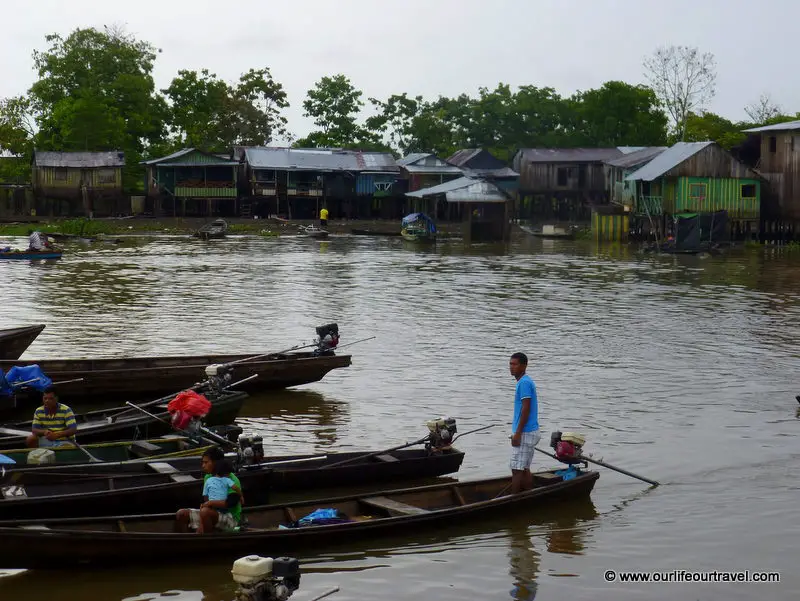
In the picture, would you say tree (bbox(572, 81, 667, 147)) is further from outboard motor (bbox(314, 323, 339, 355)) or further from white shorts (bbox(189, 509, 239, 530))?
white shorts (bbox(189, 509, 239, 530))

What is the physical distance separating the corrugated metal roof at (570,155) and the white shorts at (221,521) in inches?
2326

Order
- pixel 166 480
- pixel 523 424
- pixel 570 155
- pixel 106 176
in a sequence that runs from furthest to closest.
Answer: pixel 570 155 < pixel 106 176 < pixel 166 480 < pixel 523 424

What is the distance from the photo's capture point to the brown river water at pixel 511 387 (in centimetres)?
1002

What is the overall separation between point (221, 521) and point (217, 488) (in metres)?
0.31

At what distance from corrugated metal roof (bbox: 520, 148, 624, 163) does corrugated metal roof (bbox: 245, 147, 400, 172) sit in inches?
348

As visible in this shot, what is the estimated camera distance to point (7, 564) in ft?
29.6

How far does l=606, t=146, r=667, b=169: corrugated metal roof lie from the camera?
2270 inches

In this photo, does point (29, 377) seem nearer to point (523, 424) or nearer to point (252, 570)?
point (523, 424)

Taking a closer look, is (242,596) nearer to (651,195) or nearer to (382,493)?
(382,493)

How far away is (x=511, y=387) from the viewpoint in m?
18.4

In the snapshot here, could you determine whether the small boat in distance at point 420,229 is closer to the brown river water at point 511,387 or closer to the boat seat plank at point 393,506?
the brown river water at point 511,387

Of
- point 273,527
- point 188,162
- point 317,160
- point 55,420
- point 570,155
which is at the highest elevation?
point 570,155

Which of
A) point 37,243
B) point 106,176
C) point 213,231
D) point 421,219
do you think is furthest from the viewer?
point 106,176

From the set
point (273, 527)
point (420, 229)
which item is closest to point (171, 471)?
point (273, 527)
